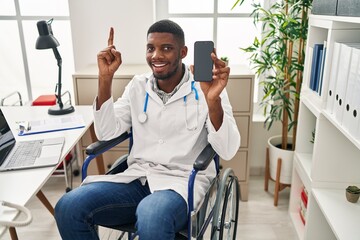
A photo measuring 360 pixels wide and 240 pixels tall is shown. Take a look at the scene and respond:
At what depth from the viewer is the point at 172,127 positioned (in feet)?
5.42

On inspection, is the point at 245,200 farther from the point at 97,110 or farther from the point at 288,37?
the point at 97,110

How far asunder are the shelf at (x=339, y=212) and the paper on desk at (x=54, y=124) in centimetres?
128

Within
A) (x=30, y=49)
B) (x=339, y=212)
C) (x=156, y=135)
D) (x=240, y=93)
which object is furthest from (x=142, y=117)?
(x=30, y=49)

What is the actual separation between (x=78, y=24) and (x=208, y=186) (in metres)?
1.67

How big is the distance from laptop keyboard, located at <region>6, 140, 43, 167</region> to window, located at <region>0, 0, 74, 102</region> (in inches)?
52.5

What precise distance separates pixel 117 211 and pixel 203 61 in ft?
2.25

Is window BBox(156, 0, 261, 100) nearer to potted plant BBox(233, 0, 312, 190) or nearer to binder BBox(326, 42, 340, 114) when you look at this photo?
potted plant BBox(233, 0, 312, 190)

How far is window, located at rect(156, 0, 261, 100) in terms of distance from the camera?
271 cm

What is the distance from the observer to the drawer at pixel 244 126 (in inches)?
94.3

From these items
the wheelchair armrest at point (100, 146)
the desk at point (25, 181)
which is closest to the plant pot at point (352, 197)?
the wheelchair armrest at point (100, 146)

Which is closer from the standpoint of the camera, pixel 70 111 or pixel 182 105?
pixel 182 105

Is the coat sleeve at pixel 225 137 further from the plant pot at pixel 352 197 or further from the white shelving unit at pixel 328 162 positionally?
the plant pot at pixel 352 197

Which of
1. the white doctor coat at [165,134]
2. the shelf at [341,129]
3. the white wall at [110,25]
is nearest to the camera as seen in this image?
the shelf at [341,129]

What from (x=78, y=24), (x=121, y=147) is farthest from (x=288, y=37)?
(x=78, y=24)
